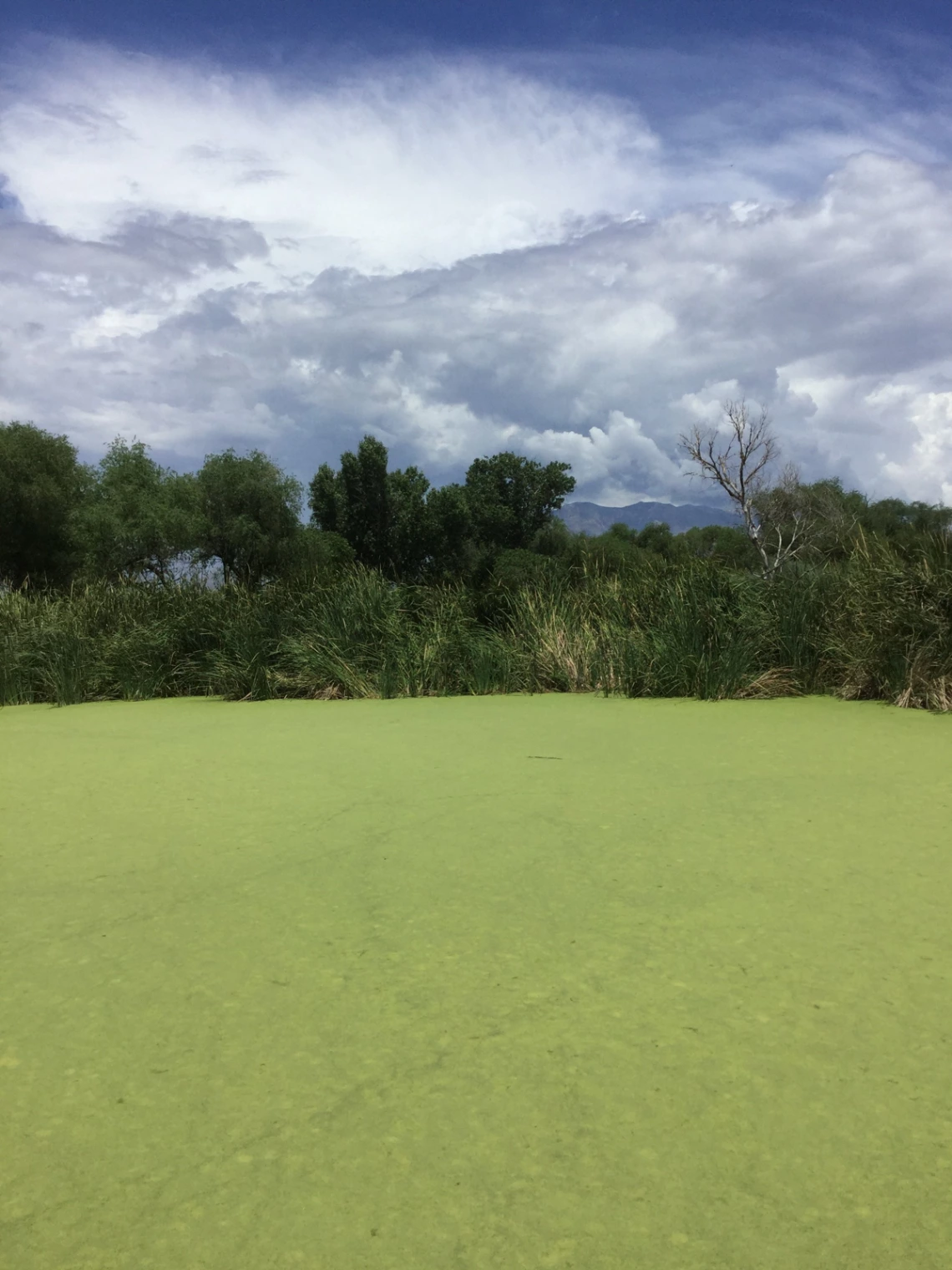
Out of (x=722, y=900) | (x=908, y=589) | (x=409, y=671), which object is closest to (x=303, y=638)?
(x=409, y=671)

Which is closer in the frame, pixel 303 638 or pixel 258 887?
pixel 258 887

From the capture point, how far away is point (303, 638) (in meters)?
7.35

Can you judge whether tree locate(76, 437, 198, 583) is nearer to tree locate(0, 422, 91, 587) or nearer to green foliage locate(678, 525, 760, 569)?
tree locate(0, 422, 91, 587)

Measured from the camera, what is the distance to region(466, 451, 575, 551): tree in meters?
45.0

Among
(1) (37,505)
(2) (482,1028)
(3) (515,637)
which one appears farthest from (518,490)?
(2) (482,1028)

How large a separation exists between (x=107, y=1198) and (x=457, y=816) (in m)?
2.04

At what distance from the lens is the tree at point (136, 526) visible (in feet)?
79.0

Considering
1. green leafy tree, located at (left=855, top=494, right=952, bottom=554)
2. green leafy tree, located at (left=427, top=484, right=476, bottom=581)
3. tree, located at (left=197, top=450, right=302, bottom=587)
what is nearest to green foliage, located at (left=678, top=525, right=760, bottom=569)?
green leafy tree, located at (left=855, top=494, right=952, bottom=554)

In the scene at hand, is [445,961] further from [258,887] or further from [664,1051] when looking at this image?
[258,887]

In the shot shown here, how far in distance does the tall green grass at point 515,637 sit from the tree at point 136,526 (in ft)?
51.9

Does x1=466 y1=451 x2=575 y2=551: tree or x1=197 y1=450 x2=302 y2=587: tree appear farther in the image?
x1=466 y1=451 x2=575 y2=551: tree

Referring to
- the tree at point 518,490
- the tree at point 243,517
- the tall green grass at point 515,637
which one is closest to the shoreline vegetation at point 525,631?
the tall green grass at point 515,637

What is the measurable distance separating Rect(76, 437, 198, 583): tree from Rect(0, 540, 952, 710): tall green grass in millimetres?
15812

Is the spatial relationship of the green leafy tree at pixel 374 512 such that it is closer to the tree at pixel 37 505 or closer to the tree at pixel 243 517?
the tree at pixel 243 517
